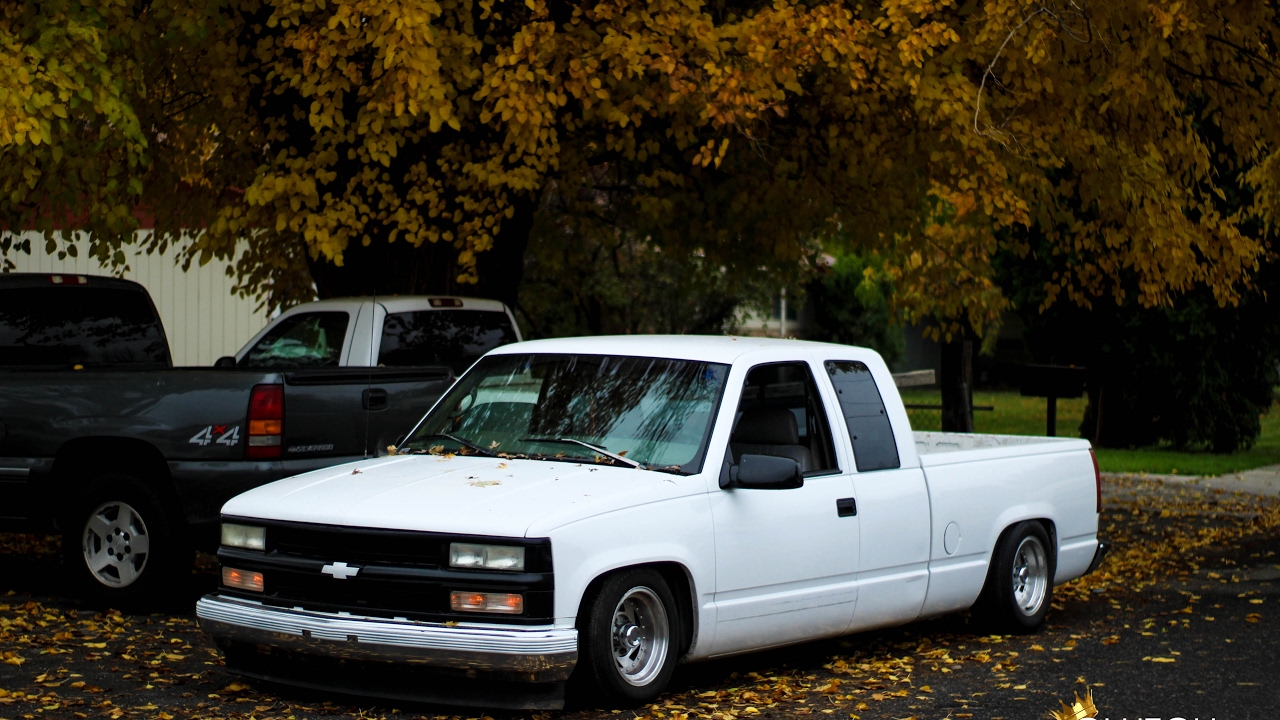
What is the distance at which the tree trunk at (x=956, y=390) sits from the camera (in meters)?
Result: 20.5

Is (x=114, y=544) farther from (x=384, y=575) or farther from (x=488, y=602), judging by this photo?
(x=488, y=602)

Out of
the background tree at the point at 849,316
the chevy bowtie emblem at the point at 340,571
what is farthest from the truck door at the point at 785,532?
the background tree at the point at 849,316

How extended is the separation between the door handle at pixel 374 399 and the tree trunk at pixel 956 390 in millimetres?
11973

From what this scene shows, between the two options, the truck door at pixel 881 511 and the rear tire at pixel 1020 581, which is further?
the rear tire at pixel 1020 581

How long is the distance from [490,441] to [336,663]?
4.26ft

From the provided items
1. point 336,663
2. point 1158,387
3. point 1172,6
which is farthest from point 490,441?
point 1158,387

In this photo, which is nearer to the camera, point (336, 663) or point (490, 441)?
point (336, 663)

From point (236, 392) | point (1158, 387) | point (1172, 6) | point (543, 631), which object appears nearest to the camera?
point (543, 631)

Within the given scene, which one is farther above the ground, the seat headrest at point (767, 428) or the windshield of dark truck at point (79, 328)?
the windshield of dark truck at point (79, 328)

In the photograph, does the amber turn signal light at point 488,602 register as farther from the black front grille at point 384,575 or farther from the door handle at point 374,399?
the door handle at point 374,399

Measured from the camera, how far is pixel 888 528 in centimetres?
810

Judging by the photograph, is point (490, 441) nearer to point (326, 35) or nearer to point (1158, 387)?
point (326, 35)

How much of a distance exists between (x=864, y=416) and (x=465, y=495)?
8.10 ft

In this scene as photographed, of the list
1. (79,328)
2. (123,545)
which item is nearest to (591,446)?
(123,545)
